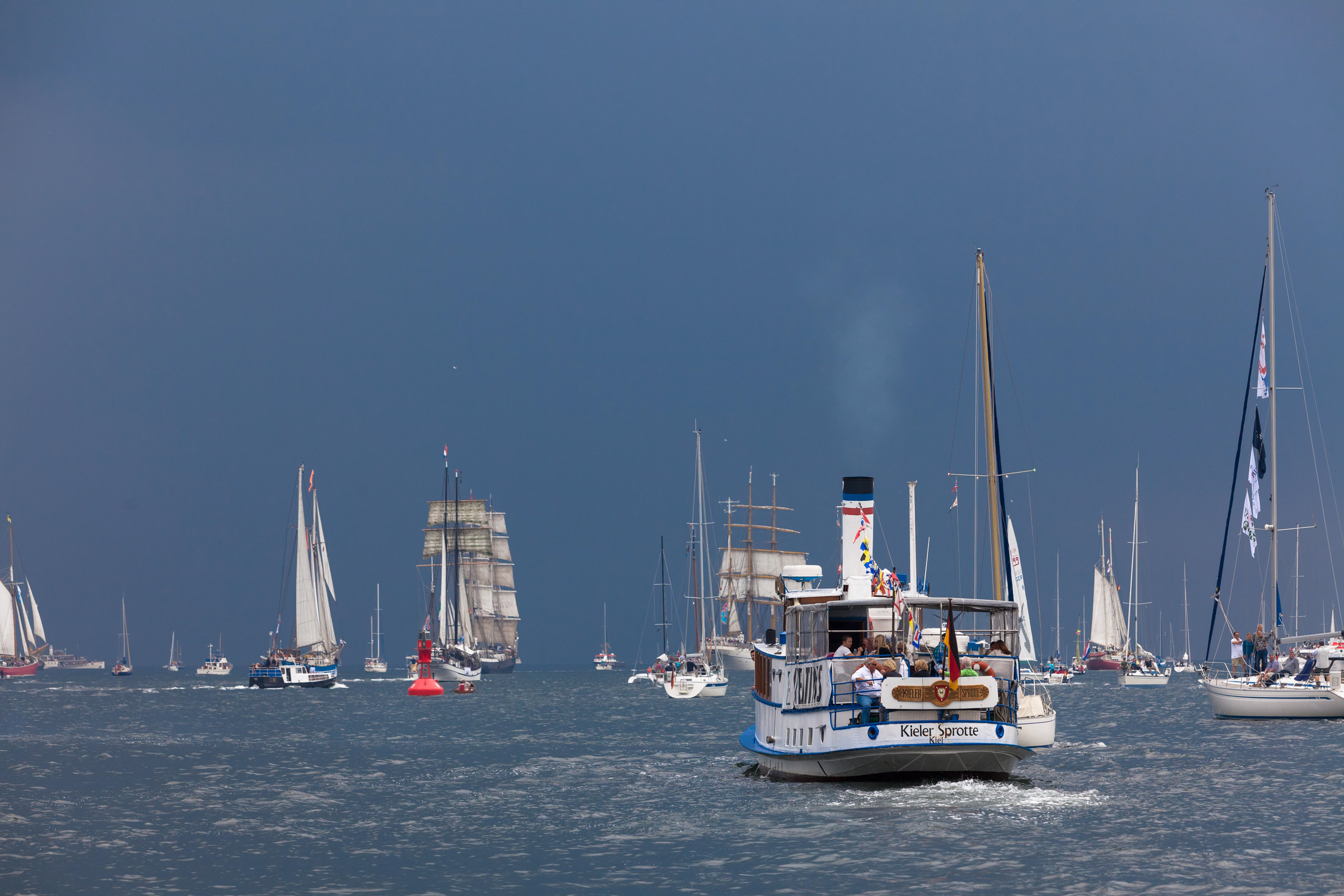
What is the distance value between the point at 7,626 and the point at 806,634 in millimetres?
173285

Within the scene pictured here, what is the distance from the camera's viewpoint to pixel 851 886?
22.1 metres

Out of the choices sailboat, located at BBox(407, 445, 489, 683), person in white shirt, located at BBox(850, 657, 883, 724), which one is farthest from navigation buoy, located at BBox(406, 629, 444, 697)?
person in white shirt, located at BBox(850, 657, 883, 724)

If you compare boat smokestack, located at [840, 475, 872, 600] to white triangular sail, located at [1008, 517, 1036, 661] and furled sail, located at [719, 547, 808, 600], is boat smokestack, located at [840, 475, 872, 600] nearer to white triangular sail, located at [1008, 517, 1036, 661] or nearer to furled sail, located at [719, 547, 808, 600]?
white triangular sail, located at [1008, 517, 1036, 661]

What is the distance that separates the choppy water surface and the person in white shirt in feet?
6.80

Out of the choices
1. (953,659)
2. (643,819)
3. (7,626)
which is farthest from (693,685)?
(7,626)

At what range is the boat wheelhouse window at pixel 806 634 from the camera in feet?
115

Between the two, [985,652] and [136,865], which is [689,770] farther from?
[136,865]

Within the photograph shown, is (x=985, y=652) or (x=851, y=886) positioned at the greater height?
(x=985, y=652)

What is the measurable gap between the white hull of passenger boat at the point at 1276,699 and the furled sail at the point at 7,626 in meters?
156

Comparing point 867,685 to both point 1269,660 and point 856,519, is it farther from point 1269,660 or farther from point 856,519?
point 1269,660

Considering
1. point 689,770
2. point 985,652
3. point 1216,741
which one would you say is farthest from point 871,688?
point 1216,741

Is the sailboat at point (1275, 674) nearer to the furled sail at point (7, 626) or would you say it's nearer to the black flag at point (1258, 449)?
the black flag at point (1258, 449)

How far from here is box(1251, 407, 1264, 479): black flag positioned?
6475 centimetres

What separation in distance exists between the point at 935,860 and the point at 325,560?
12194 cm
